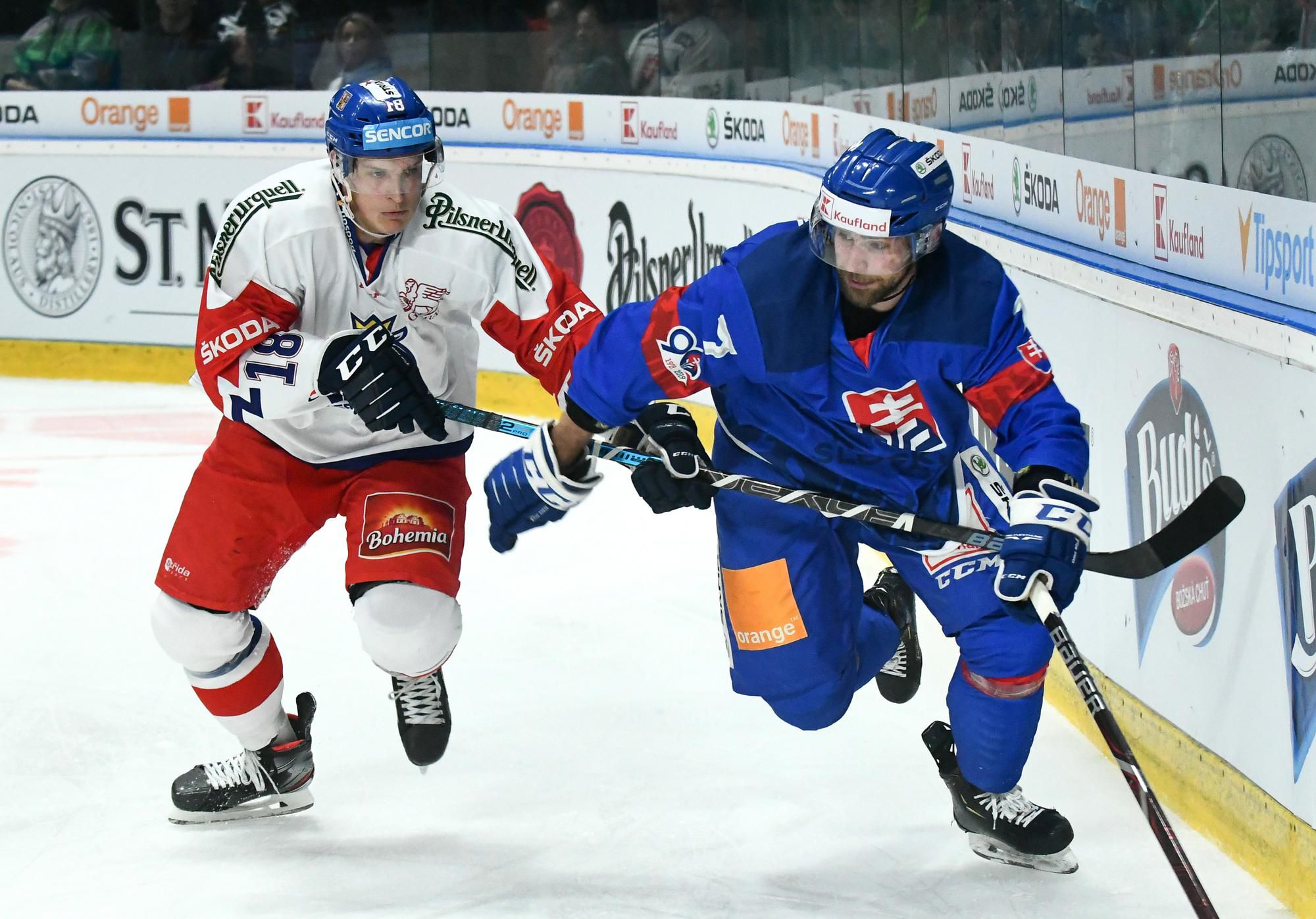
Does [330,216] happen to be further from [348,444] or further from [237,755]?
[237,755]

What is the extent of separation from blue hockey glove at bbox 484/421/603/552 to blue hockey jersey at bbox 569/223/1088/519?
12 cm

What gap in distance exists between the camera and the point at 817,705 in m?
2.96

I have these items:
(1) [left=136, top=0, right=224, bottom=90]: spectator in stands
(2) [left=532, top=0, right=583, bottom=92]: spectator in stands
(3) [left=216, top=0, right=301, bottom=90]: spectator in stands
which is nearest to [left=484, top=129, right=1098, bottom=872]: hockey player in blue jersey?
(2) [left=532, top=0, right=583, bottom=92]: spectator in stands

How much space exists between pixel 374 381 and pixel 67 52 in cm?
618

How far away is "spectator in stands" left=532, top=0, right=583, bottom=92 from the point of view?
7395 mm

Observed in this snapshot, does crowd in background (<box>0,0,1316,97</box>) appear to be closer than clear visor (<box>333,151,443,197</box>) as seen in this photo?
No

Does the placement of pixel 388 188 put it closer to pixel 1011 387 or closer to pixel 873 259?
pixel 873 259

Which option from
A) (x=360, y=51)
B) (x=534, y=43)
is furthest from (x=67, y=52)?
(x=534, y=43)

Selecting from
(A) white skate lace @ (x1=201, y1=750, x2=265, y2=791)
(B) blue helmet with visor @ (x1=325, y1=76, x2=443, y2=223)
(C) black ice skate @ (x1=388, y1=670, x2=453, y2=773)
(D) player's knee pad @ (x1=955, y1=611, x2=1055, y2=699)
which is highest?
(B) blue helmet with visor @ (x1=325, y1=76, x2=443, y2=223)

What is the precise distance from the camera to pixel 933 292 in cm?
265

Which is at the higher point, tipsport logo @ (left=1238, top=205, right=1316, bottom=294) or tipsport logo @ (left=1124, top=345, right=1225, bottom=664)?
tipsport logo @ (left=1238, top=205, right=1316, bottom=294)

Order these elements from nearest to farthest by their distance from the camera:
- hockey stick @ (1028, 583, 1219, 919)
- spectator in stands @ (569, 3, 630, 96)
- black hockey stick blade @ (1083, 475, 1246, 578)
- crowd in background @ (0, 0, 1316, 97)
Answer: hockey stick @ (1028, 583, 1219, 919) → black hockey stick blade @ (1083, 475, 1246, 578) → crowd in background @ (0, 0, 1316, 97) → spectator in stands @ (569, 3, 630, 96)

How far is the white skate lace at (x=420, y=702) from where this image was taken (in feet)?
10.1

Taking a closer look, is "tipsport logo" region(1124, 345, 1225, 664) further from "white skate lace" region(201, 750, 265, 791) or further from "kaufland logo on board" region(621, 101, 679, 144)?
"kaufland logo on board" region(621, 101, 679, 144)
